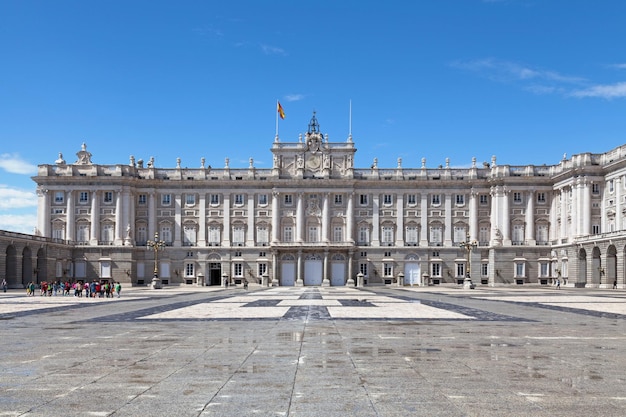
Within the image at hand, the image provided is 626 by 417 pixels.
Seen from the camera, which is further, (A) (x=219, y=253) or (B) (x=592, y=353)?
(A) (x=219, y=253)

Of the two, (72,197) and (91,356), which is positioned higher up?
(72,197)

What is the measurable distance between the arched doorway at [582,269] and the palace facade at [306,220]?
8205 millimetres

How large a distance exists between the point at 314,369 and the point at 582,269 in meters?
76.3

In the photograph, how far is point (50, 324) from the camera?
23.4m

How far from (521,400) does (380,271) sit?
85.6 m

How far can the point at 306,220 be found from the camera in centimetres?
9581

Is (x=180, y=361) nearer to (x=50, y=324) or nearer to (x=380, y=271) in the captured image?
(x=50, y=324)

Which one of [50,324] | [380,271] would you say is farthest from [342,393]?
[380,271]

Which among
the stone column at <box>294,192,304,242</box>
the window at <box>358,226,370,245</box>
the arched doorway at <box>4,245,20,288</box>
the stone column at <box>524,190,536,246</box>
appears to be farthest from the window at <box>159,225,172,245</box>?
the stone column at <box>524,190,536,246</box>

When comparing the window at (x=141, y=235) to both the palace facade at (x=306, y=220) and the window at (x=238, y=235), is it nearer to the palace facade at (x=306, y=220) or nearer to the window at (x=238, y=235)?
the palace facade at (x=306, y=220)

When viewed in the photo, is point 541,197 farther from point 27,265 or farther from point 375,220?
point 27,265

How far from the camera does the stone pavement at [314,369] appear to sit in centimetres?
927

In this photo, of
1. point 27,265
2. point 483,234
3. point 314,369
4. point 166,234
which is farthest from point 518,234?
point 314,369

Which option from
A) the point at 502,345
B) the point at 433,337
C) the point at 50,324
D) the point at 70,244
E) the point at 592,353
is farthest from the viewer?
the point at 70,244
